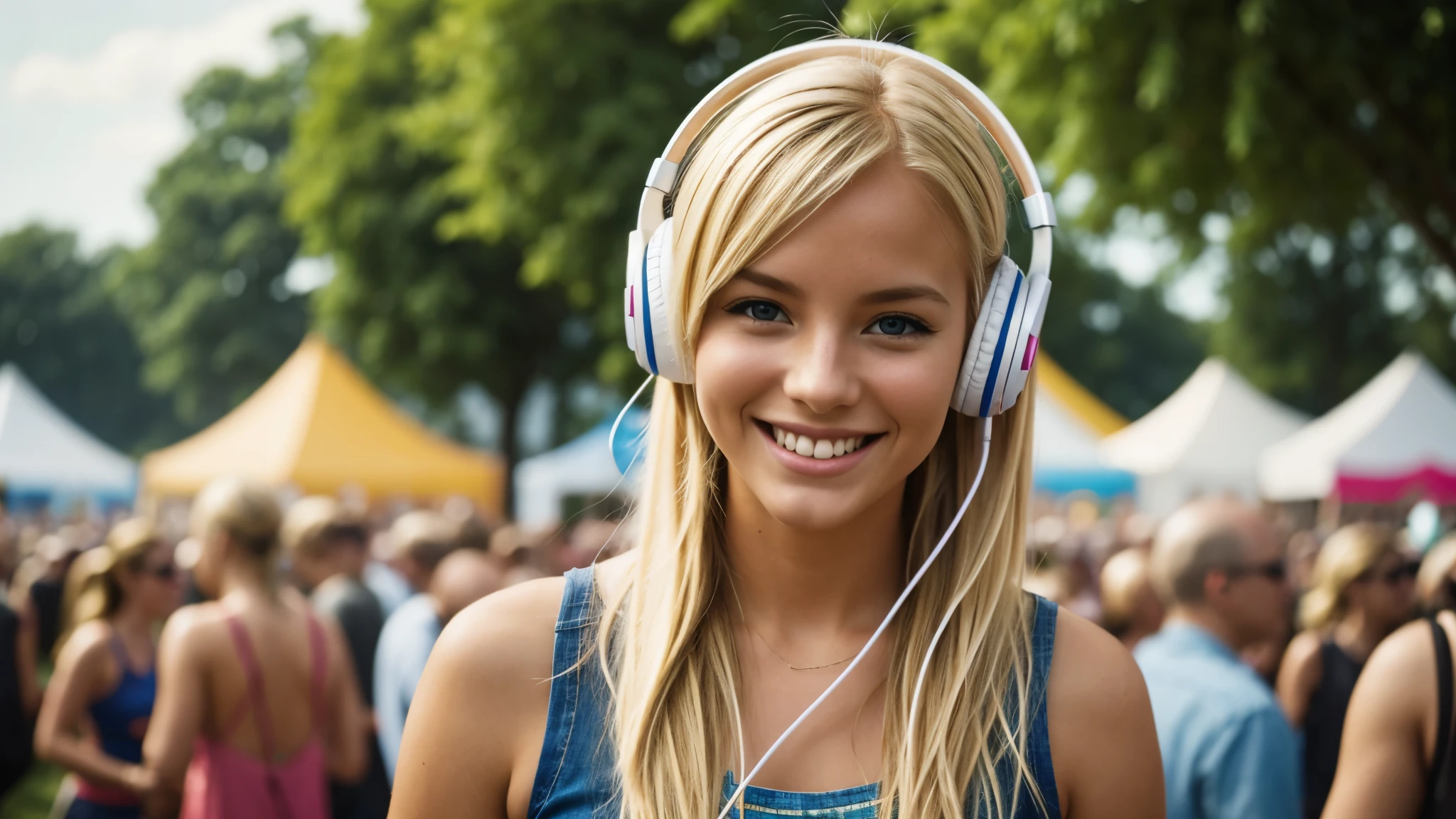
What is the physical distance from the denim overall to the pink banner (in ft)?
54.5

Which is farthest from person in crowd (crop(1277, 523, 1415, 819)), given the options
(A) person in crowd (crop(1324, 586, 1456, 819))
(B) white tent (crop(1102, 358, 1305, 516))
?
(B) white tent (crop(1102, 358, 1305, 516))

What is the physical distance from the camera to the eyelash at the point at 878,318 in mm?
1527

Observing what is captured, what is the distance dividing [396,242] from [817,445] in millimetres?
20899

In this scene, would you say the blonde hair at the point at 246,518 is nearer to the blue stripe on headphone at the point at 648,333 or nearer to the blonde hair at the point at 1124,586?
the blue stripe on headphone at the point at 648,333

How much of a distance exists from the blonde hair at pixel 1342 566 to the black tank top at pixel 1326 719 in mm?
235

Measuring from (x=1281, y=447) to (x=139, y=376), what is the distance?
2268 inches

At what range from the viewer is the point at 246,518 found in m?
4.69

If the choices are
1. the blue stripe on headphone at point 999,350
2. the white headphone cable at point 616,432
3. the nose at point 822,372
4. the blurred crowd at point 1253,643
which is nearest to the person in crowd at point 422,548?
the blurred crowd at point 1253,643

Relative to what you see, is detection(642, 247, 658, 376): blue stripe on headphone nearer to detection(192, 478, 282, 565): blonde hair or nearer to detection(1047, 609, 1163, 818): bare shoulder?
detection(1047, 609, 1163, 818): bare shoulder

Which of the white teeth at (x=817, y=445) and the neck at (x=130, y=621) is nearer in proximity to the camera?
the white teeth at (x=817, y=445)

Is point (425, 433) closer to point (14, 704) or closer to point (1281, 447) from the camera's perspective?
point (1281, 447)

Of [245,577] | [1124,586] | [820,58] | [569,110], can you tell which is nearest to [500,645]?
[820,58]

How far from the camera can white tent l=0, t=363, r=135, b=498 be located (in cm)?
2112

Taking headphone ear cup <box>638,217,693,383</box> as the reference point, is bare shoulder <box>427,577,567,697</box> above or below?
below
